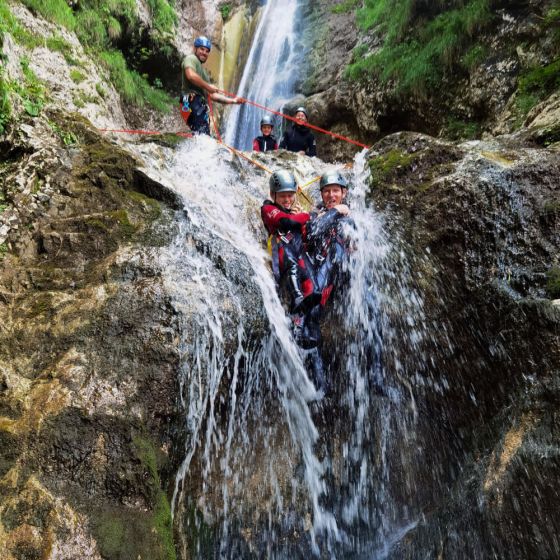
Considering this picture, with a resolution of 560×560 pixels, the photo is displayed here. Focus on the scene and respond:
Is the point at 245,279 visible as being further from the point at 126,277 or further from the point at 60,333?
the point at 60,333

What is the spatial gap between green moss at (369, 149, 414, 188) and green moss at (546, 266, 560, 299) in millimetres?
2384

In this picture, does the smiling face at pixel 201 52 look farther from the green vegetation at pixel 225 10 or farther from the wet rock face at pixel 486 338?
the green vegetation at pixel 225 10

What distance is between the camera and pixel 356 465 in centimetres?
420

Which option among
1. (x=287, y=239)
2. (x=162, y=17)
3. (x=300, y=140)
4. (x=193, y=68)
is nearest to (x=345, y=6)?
(x=162, y=17)

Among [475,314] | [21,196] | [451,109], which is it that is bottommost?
[475,314]

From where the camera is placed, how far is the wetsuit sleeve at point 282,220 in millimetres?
5012

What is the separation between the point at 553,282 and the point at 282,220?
9.12ft

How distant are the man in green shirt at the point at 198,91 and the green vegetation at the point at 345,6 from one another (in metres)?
9.54

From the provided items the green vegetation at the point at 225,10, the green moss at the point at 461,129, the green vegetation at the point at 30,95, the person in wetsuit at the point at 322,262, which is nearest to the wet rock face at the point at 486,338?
the person in wetsuit at the point at 322,262

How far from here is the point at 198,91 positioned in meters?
7.78

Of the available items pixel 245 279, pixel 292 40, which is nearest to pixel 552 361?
pixel 245 279

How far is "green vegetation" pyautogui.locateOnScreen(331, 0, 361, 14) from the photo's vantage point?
14.8 m

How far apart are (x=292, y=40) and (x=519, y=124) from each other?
11899 mm

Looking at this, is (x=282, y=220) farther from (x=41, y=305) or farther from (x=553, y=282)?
(x=553, y=282)
